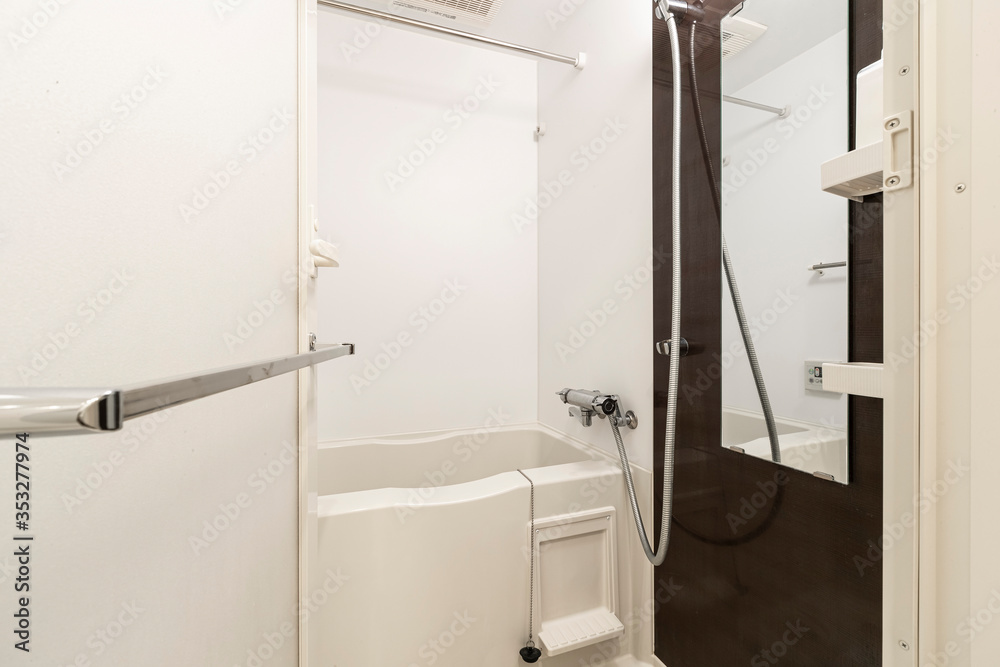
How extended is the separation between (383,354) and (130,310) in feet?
4.61

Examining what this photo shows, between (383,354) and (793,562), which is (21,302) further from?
(383,354)

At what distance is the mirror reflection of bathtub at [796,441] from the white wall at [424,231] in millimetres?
1050

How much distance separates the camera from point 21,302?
0.25 meters

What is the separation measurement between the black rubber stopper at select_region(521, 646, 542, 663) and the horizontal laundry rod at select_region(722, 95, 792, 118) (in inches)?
50.2

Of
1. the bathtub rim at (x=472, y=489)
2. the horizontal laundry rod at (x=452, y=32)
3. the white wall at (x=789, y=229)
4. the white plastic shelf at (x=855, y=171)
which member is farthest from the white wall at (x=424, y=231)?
the white plastic shelf at (x=855, y=171)

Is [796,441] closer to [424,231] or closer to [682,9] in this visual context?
[682,9]

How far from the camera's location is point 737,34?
93 centimetres

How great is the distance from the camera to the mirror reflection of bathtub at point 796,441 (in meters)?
0.75

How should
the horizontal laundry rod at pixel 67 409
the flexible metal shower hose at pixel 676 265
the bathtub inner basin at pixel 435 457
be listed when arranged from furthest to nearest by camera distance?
the bathtub inner basin at pixel 435 457 < the flexible metal shower hose at pixel 676 265 < the horizontal laundry rod at pixel 67 409

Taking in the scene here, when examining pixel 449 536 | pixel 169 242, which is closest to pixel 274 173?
pixel 169 242

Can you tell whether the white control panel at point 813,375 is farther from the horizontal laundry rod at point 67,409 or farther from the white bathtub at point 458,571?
the horizontal laundry rod at point 67,409

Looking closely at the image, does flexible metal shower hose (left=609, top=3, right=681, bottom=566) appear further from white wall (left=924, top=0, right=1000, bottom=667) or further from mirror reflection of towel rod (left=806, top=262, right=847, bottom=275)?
white wall (left=924, top=0, right=1000, bottom=667)

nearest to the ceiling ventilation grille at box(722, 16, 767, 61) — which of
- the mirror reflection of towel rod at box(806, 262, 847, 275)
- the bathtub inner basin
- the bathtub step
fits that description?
the mirror reflection of towel rod at box(806, 262, 847, 275)

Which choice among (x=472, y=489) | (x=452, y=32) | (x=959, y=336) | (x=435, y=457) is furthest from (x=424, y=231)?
(x=959, y=336)
